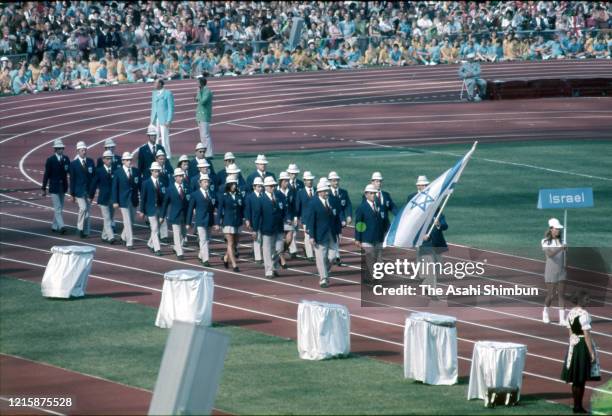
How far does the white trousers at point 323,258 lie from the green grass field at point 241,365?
2.90 metres

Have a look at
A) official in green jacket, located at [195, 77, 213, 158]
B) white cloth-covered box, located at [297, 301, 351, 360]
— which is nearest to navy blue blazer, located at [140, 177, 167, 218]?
white cloth-covered box, located at [297, 301, 351, 360]

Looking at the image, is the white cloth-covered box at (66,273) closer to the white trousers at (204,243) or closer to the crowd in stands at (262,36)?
the white trousers at (204,243)

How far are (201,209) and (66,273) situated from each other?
10.8 feet

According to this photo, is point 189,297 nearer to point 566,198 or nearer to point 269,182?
point 269,182

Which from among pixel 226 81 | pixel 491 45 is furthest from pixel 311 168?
pixel 491 45

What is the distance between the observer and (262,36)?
5175cm

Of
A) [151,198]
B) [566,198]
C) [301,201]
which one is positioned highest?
[566,198]

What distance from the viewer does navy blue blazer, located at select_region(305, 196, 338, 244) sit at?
22562 millimetres

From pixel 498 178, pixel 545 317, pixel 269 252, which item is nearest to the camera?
pixel 545 317

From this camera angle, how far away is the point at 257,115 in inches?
1603

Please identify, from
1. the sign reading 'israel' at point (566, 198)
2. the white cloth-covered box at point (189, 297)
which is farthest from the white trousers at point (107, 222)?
the sign reading 'israel' at point (566, 198)

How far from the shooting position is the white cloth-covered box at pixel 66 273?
69.2 feet

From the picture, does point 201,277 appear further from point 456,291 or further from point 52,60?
point 52,60

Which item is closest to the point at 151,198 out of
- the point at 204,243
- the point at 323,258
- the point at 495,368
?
the point at 204,243
